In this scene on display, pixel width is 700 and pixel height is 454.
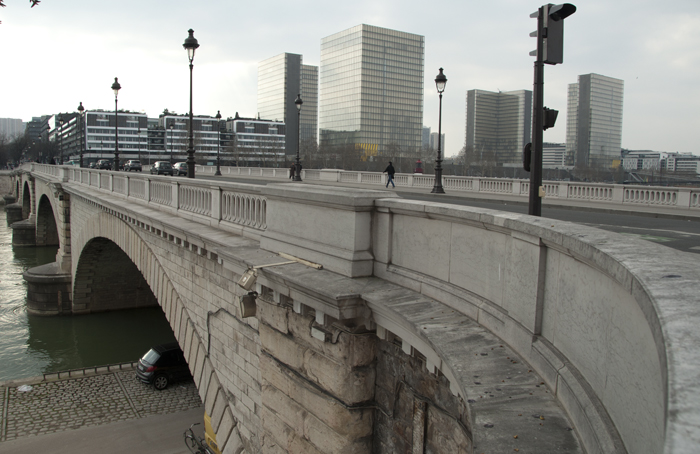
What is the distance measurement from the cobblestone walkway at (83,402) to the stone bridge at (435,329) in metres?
9.72

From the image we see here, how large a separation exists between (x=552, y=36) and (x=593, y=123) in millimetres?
98124

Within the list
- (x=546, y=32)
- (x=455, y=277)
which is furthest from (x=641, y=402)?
(x=546, y=32)

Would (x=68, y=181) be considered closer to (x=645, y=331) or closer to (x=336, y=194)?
(x=336, y=194)

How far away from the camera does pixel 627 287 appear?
8.48 feet

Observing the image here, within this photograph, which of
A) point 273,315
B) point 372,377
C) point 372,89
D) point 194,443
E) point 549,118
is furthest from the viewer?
point 372,89

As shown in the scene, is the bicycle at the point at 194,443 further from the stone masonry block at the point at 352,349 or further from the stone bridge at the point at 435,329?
the stone masonry block at the point at 352,349

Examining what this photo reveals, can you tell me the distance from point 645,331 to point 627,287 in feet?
0.78

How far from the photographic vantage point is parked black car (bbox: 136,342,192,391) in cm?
2212

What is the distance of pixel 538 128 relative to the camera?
805cm

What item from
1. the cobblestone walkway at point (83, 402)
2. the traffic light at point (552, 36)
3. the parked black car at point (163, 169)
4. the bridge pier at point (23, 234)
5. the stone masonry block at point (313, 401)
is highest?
the traffic light at point (552, 36)

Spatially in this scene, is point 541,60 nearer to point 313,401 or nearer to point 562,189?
point 313,401

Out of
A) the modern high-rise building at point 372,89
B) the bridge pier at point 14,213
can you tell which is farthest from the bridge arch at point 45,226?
the modern high-rise building at point 372,89

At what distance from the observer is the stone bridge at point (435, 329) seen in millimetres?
2555

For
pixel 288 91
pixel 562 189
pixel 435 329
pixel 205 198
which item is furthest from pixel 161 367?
pixel 288 91
